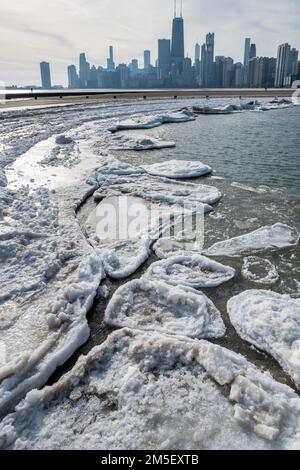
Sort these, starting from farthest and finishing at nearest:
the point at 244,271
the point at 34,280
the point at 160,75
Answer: the point at 160,75, the point at 244,271, the point at 34,280

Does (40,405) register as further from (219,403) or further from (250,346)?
(250,346)

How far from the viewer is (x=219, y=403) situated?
2.84 m

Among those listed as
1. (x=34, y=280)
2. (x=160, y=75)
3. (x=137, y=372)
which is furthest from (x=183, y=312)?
(x=160, y=75)

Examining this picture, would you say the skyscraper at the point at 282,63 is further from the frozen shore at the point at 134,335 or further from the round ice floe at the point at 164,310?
the round ice floe at the point at 164,310

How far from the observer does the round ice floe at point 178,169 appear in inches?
415

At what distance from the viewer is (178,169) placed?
11.1 m

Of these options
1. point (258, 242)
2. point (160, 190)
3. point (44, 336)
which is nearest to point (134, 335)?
point (44, 336)

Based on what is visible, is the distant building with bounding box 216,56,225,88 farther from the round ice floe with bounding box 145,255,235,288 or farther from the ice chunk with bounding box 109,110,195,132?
the round ice floe with bounding box 145,255,235,288

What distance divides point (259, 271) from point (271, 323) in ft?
4.35

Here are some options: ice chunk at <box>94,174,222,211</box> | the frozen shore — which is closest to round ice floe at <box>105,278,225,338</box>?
the frozen shore

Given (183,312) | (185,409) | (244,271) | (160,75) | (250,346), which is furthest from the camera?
(160,75)

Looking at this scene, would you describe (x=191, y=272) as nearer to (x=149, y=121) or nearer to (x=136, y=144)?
(x=136, y=144)

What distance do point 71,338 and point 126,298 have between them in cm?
101

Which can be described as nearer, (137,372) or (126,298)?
(137,372)
